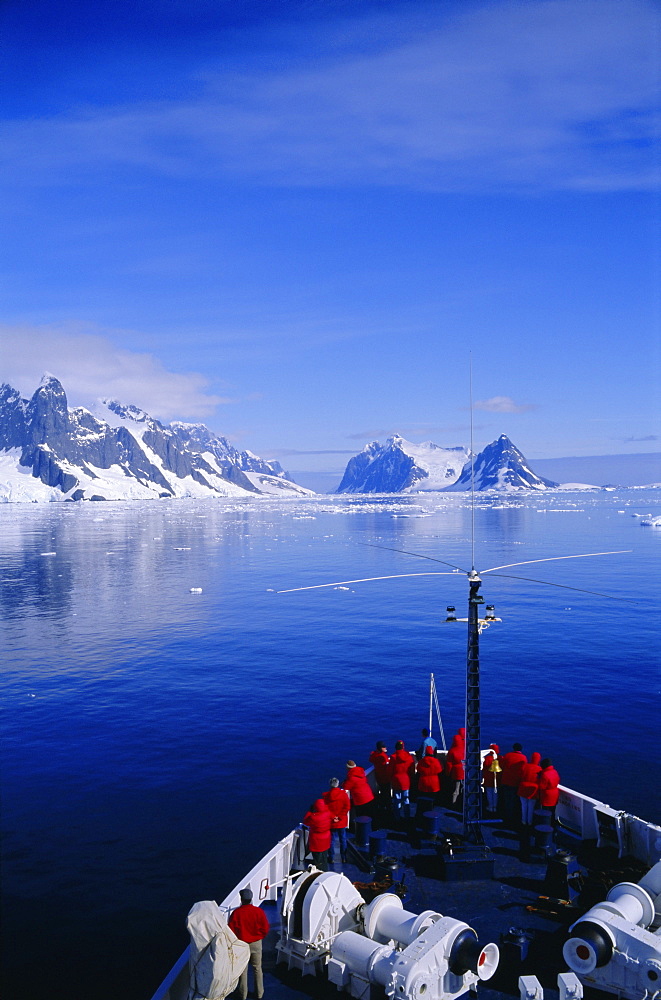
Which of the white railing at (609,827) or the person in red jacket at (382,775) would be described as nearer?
the white railing at (609,827)

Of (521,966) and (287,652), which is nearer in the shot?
(521,966)

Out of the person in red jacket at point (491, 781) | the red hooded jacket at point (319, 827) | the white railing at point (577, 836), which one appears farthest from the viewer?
the person in red jacket at point (491, 781)

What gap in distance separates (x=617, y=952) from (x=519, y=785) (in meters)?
5.56

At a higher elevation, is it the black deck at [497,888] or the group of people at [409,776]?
the group of people at [409,776]

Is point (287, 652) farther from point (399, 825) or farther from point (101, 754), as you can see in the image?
point (399, 825)

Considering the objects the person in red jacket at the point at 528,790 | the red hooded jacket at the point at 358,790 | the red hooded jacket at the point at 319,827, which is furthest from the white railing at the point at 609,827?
the red hooded jacket at the point at 319,827

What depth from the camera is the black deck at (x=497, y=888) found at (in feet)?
39.8

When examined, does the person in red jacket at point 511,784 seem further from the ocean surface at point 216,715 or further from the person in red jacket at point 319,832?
the ocean surface at point 216,715

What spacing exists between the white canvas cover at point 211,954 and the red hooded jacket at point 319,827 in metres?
4.04

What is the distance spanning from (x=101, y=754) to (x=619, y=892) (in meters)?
22.1

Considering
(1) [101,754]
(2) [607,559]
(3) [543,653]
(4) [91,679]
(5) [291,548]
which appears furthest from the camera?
(5) [291,548]

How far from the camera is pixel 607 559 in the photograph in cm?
8888

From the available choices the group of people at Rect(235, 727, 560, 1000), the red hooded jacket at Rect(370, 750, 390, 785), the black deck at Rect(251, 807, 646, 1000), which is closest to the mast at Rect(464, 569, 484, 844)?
the black deck at Rect(251, 807, 646, 1000)

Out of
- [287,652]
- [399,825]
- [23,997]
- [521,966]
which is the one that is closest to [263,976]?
[521,966]
